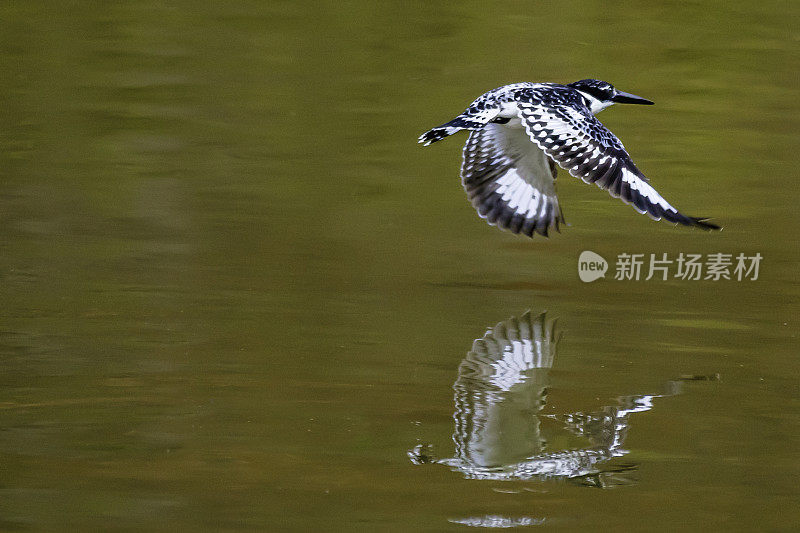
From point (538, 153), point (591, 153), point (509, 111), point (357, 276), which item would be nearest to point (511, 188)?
point (538, 153)

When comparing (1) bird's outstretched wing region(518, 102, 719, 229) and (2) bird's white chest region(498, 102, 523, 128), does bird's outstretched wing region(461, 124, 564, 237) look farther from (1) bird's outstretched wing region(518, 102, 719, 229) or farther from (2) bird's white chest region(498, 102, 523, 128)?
(1) bird's outstretched wing region(518, 102, 719, 229)

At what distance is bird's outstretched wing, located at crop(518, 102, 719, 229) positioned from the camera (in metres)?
6.36

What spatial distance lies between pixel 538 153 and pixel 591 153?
1132 mm

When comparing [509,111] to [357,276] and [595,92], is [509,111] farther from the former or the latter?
[357,276]

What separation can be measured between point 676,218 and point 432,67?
7.54m

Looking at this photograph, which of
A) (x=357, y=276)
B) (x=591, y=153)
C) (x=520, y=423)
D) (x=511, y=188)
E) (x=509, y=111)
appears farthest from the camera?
(x=357, y=276)

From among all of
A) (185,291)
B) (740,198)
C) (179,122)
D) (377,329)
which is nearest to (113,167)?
(179,122)

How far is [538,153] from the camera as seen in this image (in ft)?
25.8

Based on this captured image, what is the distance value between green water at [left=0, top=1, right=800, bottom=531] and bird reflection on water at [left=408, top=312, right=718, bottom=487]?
28mm

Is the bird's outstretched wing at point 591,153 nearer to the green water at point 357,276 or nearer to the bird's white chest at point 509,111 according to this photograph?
the bird's white chest at point 509,111

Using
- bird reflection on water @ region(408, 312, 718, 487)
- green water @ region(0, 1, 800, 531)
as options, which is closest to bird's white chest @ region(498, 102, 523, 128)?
green water @ region(0, 1, 800, 531)

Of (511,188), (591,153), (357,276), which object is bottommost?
(357,276)

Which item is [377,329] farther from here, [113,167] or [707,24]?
[707,24]

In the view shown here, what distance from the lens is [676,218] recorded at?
20.3ft
